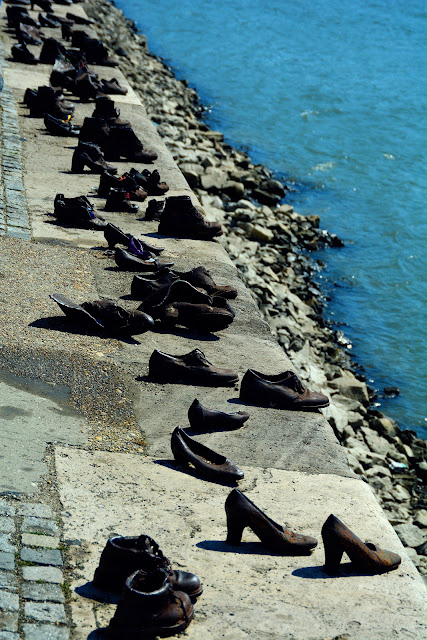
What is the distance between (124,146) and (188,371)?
206 inches

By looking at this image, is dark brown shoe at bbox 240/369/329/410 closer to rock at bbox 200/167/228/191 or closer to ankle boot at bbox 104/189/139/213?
ankle boot at bbox 104/189/139/213

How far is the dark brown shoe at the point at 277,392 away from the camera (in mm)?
5309

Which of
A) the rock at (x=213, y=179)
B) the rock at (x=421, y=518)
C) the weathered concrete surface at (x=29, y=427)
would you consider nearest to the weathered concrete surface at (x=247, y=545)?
the weathered concrete surface at (x=29, y=427)

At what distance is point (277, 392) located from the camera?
5.35m

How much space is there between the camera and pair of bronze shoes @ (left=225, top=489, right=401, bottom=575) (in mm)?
3750

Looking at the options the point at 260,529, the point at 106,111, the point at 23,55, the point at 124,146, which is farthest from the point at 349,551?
the point at 23,55

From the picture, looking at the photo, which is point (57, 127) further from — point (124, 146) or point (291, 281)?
point (291, 281)

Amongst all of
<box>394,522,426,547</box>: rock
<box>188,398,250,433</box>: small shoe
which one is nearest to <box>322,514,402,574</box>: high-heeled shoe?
<box>188,398,250,433</box>: small shoe

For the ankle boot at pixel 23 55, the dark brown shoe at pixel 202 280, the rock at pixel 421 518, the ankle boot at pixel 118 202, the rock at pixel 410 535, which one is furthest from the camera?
the ankle boot at pixel 23 55

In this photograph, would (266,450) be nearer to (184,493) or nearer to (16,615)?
(184,493)

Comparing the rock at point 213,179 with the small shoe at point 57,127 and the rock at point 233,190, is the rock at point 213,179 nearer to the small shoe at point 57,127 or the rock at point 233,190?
the rock at point 233,190

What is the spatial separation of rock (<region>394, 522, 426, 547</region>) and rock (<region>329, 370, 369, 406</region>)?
2.43m

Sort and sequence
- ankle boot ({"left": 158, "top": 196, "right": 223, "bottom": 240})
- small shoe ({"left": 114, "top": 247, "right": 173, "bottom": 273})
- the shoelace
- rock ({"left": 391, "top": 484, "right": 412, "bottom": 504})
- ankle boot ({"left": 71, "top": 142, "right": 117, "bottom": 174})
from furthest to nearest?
ankle boot ({"left": 71, "top": 142, "right": 117, "bottom": 174}), ankle boot ({"left": 158, "top": 196, "right": 223, "bottom": 240}), rock ({"left": 391, "top": 484, "right": 412, "bottom": 504}), small shoe ({"left": 114, "top": 247, "right": 173, "bottom": 273}), the shoelace

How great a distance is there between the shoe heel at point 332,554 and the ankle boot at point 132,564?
0.68 meters
